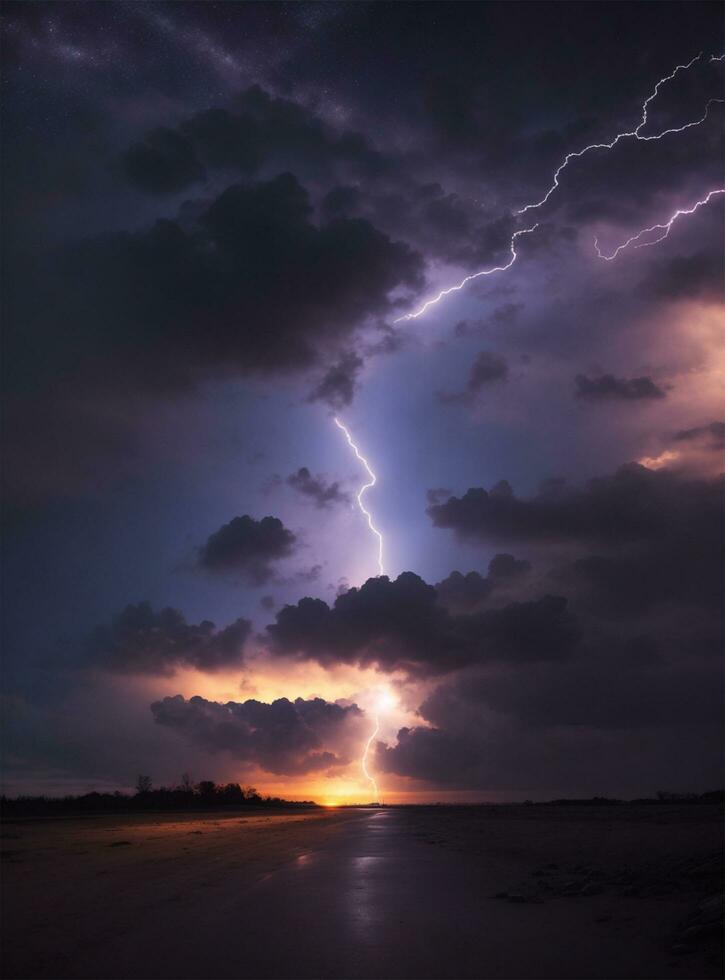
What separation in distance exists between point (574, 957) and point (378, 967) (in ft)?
8.11

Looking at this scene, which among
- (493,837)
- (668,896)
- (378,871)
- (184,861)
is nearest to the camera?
(668,896)

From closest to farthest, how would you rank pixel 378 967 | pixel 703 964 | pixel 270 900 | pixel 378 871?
pixel 703 964
pixel 378 967
pixel 270 900
pixel 378 871

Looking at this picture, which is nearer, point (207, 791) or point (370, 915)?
point (370, 915)

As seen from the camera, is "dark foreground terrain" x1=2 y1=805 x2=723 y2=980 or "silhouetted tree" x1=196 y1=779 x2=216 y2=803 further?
"silhouetted tree" x1=196 y1=779 x2=216 y2=803

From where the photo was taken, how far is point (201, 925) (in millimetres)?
11992

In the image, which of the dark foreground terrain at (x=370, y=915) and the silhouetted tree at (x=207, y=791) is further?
the silhouetted tree at (x=207, y=791)

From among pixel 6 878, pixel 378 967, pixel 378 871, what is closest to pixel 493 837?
pixel 378 871

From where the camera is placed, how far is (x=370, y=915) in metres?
12.7

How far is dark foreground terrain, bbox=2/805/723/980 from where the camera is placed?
9.32 metres

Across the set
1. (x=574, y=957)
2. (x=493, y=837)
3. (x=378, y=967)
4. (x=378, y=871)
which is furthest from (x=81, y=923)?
(x=493, y=837)

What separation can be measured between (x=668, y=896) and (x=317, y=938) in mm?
6369

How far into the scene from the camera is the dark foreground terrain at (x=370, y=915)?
9.32 meters

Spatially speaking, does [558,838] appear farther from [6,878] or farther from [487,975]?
[487,975]

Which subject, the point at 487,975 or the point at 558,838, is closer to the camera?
the point at 487,975
